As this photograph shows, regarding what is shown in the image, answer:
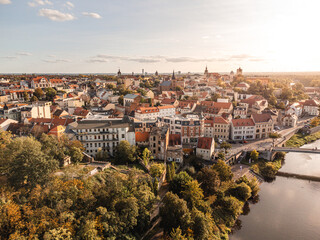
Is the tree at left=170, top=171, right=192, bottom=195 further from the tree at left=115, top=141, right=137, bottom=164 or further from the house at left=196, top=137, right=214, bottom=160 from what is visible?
the house at left=196, top=137, right=214, bottom=160

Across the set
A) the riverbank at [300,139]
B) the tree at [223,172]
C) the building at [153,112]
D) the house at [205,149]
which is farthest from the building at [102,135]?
the riverbank at [300,139]

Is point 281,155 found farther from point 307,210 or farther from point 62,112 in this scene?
point 62,112

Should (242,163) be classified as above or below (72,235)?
below

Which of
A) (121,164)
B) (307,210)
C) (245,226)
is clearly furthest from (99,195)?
(307,210)

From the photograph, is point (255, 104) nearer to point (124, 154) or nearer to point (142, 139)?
point (142, 139)

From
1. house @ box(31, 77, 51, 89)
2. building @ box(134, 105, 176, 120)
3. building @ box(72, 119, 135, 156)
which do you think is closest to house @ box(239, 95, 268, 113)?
building @ box(134, 105, 176, 120)

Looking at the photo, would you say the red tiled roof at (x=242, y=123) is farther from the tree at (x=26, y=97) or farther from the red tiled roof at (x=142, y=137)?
the tree at (x=26, y=97)
